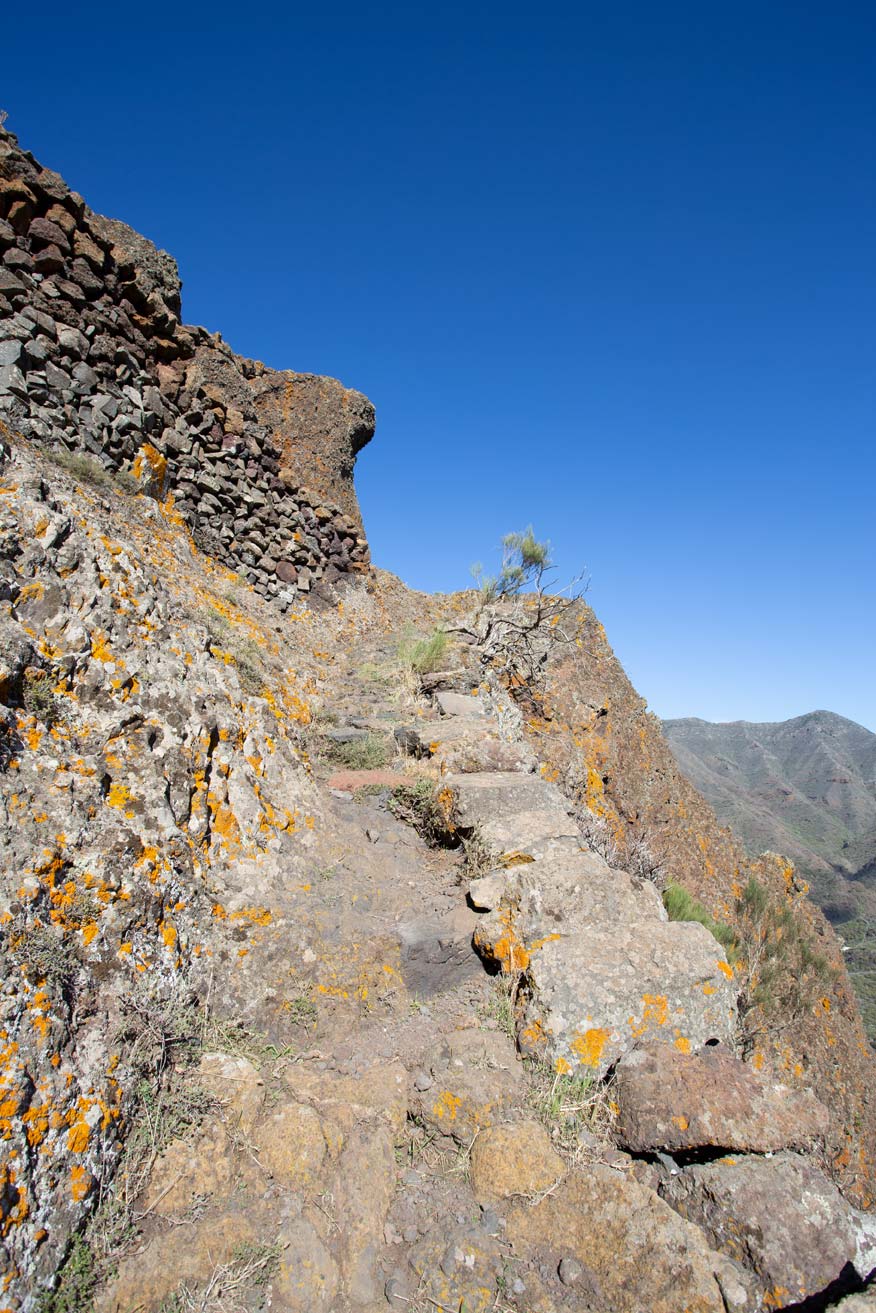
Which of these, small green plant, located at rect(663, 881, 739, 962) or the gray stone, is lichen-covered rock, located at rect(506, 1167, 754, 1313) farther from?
the gray stone

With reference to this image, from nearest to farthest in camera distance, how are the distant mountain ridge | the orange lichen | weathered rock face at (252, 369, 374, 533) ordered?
the orange lichen, weathered rock face at (252, 369, 374, 533), the distant mountain ridge

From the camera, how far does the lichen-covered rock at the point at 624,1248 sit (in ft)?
6.84

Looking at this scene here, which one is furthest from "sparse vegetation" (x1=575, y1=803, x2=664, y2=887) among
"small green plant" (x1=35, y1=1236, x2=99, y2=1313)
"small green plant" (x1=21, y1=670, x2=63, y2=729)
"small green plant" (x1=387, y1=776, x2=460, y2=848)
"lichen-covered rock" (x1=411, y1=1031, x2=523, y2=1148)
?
"small green plant" (x1=21, y1=670, x2=63, y2=729)

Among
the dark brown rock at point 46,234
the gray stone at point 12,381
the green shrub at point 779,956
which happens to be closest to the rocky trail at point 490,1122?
the gray stone at point 12,381

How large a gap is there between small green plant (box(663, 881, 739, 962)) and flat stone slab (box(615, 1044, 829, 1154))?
14.1 ft

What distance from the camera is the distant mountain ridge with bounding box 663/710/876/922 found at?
2611 inches

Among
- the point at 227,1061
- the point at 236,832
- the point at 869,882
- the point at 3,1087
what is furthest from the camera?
the point at 869,882

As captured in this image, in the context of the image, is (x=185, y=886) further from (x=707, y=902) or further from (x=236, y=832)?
(x=707, y=902)

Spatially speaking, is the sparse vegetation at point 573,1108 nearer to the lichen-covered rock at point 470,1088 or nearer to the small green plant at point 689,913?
the lichen-covered rock at point 470,1088

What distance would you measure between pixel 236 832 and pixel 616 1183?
264 cm

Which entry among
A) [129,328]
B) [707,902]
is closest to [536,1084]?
[707,902]

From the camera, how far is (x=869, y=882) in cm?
7044

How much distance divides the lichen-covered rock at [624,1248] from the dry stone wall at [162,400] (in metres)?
7.05

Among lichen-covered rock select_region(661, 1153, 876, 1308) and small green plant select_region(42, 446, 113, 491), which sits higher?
small green plant select_region(42, 446, 113, 491)
